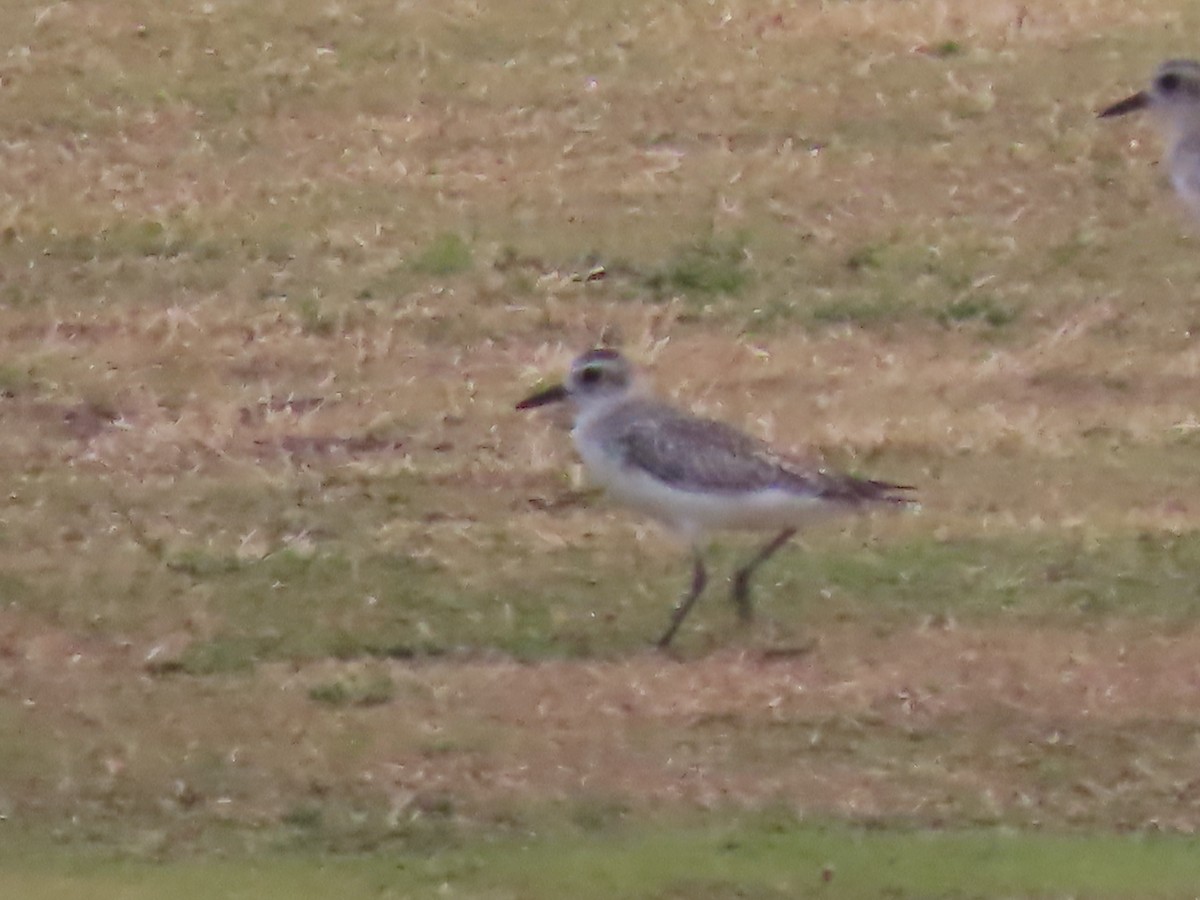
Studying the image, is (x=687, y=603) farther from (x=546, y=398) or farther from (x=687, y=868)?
(x=687, y=868)

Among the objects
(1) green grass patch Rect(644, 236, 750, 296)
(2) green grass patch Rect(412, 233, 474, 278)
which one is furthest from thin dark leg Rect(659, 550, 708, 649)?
(2) green grass patch Rect(412, 233, 474, 278)

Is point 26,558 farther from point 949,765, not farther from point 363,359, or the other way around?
point 949,765

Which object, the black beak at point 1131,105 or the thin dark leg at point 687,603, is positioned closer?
the thin dark leg at point 687,603

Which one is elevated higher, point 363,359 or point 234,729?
point 363,359

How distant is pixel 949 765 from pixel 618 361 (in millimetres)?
2016

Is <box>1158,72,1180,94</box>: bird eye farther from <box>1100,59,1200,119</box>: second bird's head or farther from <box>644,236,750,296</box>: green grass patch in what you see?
<box>644,236,750,296</box>: green grass patch

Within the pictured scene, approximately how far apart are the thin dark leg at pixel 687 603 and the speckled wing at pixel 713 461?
26 centimetres

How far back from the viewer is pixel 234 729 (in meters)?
7.24

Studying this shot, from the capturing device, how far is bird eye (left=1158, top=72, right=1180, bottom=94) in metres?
10.7

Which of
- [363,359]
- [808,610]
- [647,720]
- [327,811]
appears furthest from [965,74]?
[327,811]

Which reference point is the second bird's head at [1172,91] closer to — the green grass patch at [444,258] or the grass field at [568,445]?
the grass field at [568,445]

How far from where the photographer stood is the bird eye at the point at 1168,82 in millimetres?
10656

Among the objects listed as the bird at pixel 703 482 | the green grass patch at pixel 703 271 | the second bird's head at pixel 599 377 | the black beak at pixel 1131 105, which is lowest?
the bird at pixel 703 482

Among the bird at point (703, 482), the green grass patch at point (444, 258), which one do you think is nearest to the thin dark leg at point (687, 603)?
the bird at point (703, 482)
